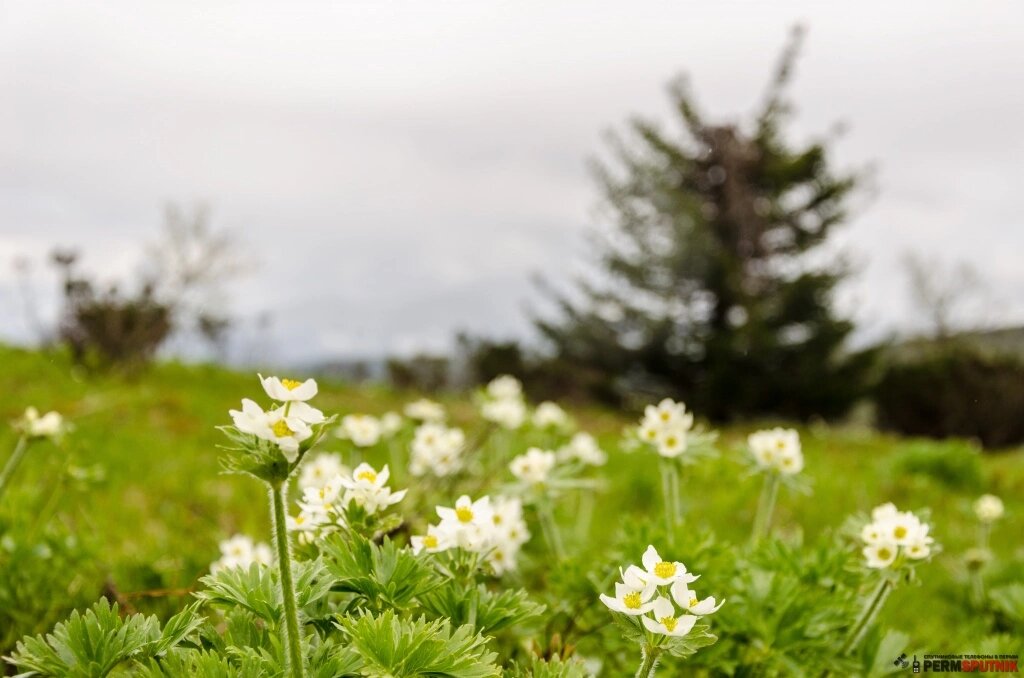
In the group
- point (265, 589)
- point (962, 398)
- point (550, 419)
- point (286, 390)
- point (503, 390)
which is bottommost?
point (265, 589)

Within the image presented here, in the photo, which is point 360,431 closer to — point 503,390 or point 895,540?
point 503,390

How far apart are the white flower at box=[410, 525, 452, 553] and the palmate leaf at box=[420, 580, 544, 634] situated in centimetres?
7

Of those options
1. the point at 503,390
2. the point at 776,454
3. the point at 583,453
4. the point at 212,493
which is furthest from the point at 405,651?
the point at 212,493

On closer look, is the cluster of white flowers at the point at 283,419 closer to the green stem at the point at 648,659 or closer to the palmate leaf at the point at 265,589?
the palmate leaf at the point at 265,589

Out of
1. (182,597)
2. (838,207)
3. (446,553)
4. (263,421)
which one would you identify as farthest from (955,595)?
(838,207)

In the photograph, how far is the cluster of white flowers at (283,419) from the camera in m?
1.00

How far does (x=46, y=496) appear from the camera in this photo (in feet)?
11.5

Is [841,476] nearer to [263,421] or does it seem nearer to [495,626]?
[495,626]

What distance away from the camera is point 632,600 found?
1164 millimetres

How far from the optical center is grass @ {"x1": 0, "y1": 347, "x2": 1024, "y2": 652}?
8.12 feet

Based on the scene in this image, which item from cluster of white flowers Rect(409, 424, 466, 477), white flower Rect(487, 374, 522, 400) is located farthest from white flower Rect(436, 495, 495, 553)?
white flower Rect(487, 374, 522, 400)

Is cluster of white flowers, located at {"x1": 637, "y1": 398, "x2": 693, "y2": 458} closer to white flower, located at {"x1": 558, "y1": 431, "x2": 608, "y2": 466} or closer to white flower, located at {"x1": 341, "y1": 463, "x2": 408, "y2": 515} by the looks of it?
white flower, located at {"x1": 558, "y1": 431, "x2": 608, "y2": 466}

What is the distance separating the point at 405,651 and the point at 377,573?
199 millimetres

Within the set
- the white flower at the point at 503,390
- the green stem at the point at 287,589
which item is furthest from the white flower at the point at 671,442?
the white flower at the point at 503,390
